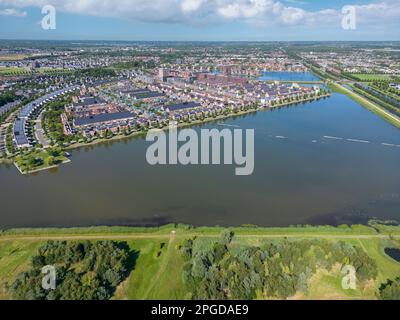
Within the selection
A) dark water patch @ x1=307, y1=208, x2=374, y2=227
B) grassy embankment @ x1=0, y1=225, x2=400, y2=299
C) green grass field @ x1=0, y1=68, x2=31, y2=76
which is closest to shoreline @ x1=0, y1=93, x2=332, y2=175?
grassy embankment @ x1=0, y1=225, x2=400, y2=299

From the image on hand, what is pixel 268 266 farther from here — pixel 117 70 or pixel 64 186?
pixel 117 70

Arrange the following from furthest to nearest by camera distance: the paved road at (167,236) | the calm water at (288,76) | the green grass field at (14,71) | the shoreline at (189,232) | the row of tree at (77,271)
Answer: the calm water at (288,76), the green grass field at (14,71), the shoreline at (189,232), the paved road at (167,236), the row of tree at (77,271)

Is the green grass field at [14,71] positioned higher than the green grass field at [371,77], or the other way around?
the green grass field at [14,71]

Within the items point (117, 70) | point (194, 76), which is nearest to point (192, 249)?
point (194, 76)

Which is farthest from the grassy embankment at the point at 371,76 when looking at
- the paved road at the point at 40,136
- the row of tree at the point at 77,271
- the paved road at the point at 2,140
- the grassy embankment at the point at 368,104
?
the row of tree at the point at 77,271

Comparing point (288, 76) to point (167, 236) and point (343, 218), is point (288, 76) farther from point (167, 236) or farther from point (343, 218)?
point (167, 236)

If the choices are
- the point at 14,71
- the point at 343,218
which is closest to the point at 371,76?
the point at 343,218

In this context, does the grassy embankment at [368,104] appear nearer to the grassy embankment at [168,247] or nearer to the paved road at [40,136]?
the grassy embankment at [168,247]
